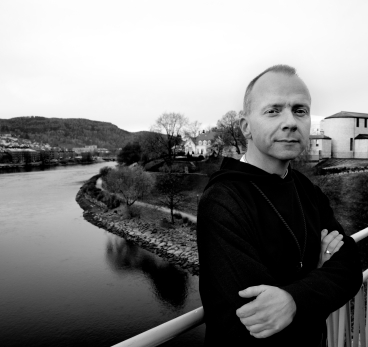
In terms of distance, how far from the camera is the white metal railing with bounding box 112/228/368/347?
0.68 m

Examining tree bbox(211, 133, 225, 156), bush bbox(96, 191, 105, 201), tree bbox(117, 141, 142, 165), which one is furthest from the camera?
tree bbox(117, 141, 142, 165)

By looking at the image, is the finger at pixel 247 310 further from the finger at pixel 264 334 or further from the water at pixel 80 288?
the water at pixel 80 288

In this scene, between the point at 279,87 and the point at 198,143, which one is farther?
the point at 198,143

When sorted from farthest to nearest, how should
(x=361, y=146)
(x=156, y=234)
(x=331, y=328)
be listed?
(x=361, y=146) < (x=156, y=234) < (x=331, y=328)

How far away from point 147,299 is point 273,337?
11.5 meters

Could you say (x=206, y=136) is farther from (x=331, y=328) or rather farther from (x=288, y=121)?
(x=288, y=121)

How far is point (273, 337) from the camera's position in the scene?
0.75 metres

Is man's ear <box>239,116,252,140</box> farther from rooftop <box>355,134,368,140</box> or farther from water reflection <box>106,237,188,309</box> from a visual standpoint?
rooftop <box>355,134,368,140</box>

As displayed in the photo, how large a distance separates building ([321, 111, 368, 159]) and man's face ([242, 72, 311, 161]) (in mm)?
28972

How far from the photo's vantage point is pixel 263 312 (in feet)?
2.34

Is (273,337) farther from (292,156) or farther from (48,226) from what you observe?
(48,226)

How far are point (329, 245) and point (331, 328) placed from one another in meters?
0.43

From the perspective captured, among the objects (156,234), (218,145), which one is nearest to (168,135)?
(218,145)

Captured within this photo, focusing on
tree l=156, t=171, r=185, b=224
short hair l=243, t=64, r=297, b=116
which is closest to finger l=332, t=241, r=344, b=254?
short hair l=243, t=64, r=297, b=116
